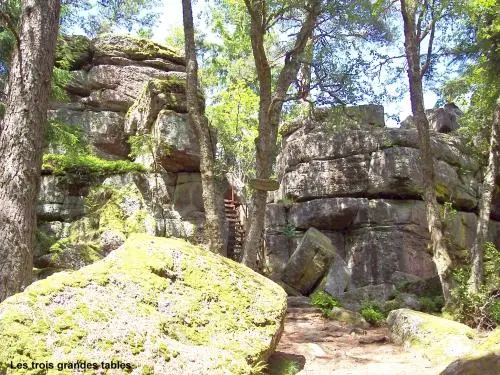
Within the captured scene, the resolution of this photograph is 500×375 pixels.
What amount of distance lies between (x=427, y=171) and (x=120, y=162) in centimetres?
916

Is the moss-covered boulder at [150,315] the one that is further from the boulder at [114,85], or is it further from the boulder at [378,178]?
the boulder at [114,85]

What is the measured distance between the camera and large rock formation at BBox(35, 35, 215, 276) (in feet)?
41.8

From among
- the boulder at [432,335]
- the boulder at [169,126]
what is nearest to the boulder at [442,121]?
the boulder at [169,126]

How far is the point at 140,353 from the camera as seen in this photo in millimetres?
3826

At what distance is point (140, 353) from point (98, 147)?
586 inches

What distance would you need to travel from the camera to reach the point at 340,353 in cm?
652

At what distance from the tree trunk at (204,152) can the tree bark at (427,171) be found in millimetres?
4690

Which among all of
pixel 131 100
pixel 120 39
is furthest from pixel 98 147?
pixel 120 39

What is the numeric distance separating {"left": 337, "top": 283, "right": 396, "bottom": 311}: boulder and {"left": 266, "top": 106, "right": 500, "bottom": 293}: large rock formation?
11.9 feet

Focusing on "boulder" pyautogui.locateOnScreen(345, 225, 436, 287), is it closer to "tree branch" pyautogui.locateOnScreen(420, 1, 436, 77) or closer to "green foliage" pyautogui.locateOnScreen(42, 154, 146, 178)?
"tree branch" pyautogui.locateOnScreen(420, 1, 436, 77)

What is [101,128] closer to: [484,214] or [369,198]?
[369,198]

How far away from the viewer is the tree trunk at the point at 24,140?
236 inches

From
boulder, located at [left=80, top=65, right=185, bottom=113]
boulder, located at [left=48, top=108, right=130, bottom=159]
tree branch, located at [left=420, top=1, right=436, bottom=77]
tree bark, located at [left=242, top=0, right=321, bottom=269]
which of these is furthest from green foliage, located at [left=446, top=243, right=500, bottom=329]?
boulder, located at [left=80, top=65, right=185, bottom=113]

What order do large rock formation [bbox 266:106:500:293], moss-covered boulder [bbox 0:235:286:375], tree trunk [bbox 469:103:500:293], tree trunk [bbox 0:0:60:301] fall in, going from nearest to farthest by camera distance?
moss-covered boulder [bbox 0:235:286:375]
tree trunk [bbox 0:0:60:301]
tree trunk [bbox 469:103:500:293]
large rock formation [bbox 266:106:500:293]
